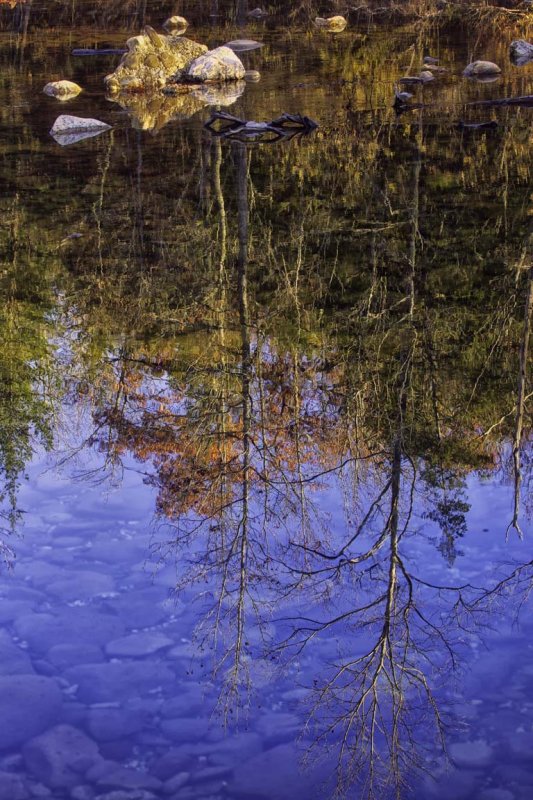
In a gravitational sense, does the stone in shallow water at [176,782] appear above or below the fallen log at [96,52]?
below

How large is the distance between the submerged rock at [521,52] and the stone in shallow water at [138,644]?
25831 millimetres

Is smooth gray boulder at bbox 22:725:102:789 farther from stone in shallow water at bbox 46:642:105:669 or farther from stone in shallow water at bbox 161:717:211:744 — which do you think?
stone in shallow water at bbox 46:642:105:669

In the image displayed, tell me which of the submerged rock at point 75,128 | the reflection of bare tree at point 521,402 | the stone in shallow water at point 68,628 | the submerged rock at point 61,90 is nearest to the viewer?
the stone in shallow water at point 68,628

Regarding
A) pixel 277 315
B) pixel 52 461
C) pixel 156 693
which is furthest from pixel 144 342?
pixel 156 693

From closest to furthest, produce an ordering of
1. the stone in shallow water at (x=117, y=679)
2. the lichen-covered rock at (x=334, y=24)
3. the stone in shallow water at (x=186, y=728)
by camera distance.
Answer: the stone in shallow water at (x=186, y=728)
the stone in shallow water at (x=117, y=679)
the lichen-covered rock at (x=334, y=24)

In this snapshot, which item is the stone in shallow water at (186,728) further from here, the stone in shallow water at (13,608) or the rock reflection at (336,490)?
the stone in shallow water at (13,608)

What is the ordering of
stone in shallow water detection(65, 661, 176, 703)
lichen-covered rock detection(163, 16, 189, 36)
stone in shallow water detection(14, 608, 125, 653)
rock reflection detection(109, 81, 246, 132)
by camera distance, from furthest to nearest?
lichen-covered rock detection(163, 16, 189, 36)
rock reflection detection(109, 81, 246, 132)
stone in shallow water detection(14, 608, 125, 653)
stone in shallow water detection(65, 661, 176, 703)

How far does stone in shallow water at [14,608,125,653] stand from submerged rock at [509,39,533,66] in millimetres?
25757

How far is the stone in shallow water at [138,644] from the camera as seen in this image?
596 cm

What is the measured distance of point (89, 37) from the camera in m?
37.4

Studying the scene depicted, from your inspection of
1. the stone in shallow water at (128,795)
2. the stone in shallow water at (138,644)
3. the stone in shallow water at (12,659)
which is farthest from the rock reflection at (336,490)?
the stone in shallow water at (12,659)

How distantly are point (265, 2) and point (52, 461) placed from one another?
38.7m

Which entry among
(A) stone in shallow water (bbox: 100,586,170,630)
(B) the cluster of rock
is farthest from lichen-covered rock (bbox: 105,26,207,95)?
(A) stone in shallow water (bbox: 100,586,170,630)

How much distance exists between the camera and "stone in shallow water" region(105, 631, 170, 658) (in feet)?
19.6
